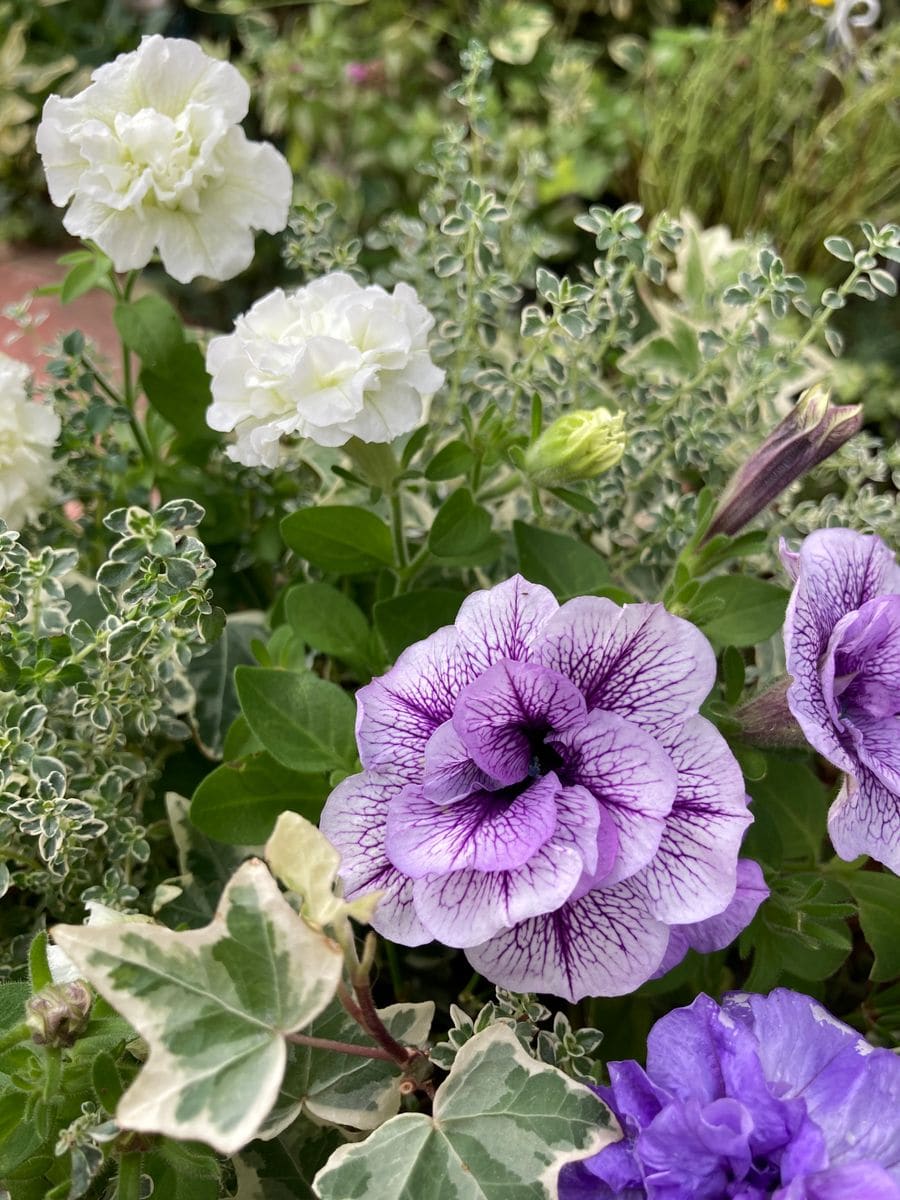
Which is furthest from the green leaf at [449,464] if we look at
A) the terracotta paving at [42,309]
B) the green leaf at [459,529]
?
the terracotta paving at [42,309]

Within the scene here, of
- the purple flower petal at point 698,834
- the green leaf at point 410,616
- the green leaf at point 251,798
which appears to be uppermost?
the purple flower petal at point 698,834

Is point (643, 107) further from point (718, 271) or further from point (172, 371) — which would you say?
point (172, 371)

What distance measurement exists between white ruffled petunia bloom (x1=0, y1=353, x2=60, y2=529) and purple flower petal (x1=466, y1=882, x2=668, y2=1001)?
332mm

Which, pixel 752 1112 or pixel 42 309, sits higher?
pixel 752 1112

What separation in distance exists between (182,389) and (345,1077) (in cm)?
35

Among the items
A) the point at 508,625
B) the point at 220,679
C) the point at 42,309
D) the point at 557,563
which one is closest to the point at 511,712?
the point at 508,625

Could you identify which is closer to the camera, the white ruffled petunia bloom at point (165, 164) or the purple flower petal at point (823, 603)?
the purple flower petal at point (823, 603)

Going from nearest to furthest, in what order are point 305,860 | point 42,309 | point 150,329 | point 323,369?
point 305,860 → point 323,369 → point 150,329 → point 42,309

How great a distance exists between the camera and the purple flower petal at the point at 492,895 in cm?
32

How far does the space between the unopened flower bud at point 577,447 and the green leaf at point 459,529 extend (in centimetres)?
3

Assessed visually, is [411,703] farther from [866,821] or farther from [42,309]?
[42,309]

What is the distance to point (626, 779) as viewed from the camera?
344mm

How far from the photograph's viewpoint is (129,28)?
4.37 ft

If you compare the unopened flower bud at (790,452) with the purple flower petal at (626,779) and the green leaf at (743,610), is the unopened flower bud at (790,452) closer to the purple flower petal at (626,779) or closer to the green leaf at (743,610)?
the green leaf at (743,610)
